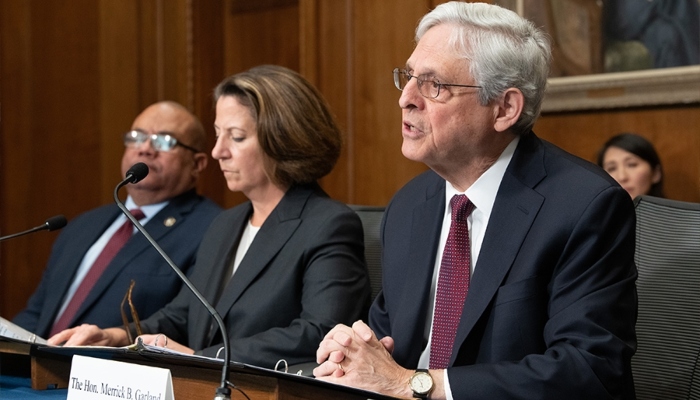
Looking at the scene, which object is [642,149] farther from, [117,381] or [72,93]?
[72,93]

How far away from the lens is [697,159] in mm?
3592

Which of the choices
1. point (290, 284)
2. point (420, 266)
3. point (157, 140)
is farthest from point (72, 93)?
Answer: point (420, 266)

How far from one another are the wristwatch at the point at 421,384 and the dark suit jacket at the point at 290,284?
73 centimetres

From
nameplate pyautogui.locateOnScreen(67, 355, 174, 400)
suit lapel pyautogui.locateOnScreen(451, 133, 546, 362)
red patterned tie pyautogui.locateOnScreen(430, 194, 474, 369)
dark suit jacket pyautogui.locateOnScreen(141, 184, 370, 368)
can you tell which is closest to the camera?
nameplate pyautogui.locateOnScreen(67, 355, 174, 400)

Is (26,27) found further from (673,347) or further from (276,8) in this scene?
(673,347)

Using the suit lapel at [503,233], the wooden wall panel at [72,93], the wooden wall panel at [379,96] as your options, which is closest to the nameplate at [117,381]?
the suit lapel at [503,233]

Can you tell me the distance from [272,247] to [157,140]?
114 cm

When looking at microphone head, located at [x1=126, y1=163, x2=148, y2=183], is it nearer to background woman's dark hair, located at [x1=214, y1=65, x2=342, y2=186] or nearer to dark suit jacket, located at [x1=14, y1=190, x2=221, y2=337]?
background woman's dark hair, located at [x1=214, y1=65, x2=342, y2=186]

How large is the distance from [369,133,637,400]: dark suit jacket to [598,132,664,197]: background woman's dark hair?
1.56m

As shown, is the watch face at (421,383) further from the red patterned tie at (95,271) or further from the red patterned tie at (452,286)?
the red patterned tie at (95,271)

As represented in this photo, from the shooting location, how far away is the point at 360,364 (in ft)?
6.31

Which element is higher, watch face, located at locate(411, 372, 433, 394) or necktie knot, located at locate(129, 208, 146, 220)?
watch face, located at locate(411, 372, 433, 394)

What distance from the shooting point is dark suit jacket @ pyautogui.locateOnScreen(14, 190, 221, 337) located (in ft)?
11.2

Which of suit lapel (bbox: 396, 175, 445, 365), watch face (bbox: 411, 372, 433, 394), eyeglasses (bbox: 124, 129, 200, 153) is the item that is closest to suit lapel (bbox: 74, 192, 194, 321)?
eyeglasses (bbox: 124, 129, 200, 153)
